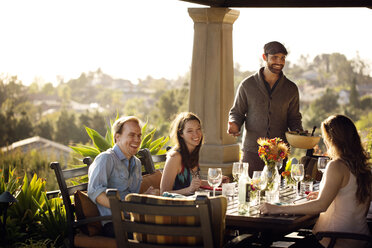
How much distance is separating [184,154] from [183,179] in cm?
18

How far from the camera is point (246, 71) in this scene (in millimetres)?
22234

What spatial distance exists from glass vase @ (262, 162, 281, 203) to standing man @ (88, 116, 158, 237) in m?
0.79

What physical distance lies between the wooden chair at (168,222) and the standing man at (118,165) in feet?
2.20

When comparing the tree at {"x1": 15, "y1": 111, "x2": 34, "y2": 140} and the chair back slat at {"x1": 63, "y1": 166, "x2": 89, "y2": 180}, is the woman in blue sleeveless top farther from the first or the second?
the tree at {"x1": 15, "y1": 111, "x2": 34, "y2": 140}

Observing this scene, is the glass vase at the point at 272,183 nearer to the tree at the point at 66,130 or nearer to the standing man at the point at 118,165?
the standing man at the point at 118,165

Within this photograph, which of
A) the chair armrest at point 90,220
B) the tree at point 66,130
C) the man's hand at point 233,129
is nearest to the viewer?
the chair armrest at point 90,220

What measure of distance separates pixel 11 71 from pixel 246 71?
9.36 meters

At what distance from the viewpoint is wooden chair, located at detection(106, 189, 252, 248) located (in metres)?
2.61

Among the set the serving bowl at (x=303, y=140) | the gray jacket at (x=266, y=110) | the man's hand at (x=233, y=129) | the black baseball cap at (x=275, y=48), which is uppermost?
the black baseball cap at (x=275, y=48)

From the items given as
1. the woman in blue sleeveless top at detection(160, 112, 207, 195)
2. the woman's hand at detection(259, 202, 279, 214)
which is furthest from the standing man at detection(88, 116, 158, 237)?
the woman's hand at detection(259, 202, 279, 214)

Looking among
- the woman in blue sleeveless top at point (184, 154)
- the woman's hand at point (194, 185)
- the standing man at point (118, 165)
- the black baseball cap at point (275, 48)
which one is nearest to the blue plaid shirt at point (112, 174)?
the standing man at point (118, 165)

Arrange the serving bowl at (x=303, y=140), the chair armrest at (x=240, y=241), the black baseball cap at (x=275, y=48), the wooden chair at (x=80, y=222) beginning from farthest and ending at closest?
the black baseball cap at (x=275, y=48) < the serving bowl at (x=303, y=140) < the wooden chair at (x=80, y=222) < the chair armrest at (x=240, y=241)

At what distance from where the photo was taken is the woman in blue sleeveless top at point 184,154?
3963mm

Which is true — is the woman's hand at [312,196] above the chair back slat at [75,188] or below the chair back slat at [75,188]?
below
